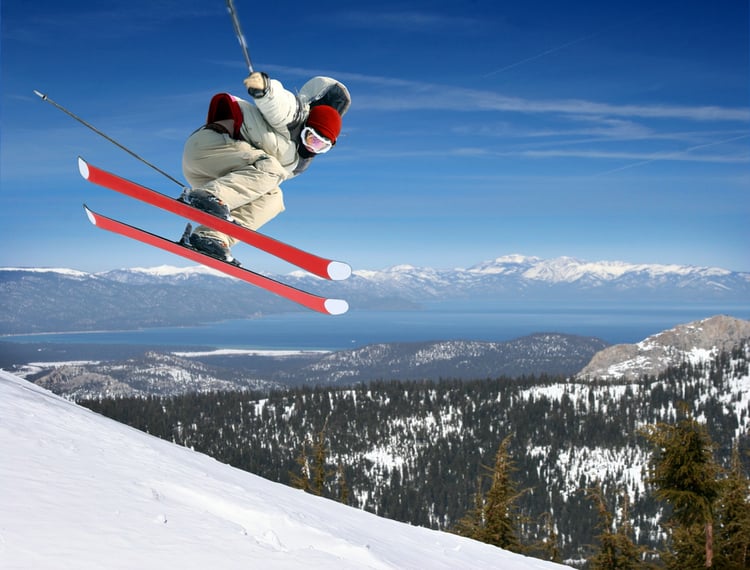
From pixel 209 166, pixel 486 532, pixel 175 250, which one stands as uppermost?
pixel 209 166

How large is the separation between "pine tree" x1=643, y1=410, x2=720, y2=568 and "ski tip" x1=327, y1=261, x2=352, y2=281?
470 inches

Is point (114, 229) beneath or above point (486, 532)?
above

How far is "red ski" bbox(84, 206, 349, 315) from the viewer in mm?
6305

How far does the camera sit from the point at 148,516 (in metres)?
4.75

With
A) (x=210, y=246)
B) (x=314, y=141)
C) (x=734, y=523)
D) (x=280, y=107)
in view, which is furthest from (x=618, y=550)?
(x=280, y=107)

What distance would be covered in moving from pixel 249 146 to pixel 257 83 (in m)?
1.04

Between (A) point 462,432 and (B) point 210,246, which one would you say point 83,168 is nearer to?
(B) point 210,246

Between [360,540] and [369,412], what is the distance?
172221 mm

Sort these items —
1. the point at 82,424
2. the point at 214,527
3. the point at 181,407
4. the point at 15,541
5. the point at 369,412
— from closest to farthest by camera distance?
the point at 15,541
the point at 214,527
the point at 82,424
the point at 181,407
the point at 369,412

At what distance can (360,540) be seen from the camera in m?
6.86

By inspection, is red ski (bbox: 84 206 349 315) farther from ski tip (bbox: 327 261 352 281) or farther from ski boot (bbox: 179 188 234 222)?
ski boot (bbox: 179 188 234 222)

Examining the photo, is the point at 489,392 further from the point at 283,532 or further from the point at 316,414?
the point at 283,532

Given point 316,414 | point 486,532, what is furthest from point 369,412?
point 486,532

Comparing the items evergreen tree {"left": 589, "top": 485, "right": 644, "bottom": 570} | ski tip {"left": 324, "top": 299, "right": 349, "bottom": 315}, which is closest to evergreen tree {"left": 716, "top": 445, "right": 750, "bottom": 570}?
evergreen tree {"left": 589, "top": 485, "right": 644, "bottom": 570}
